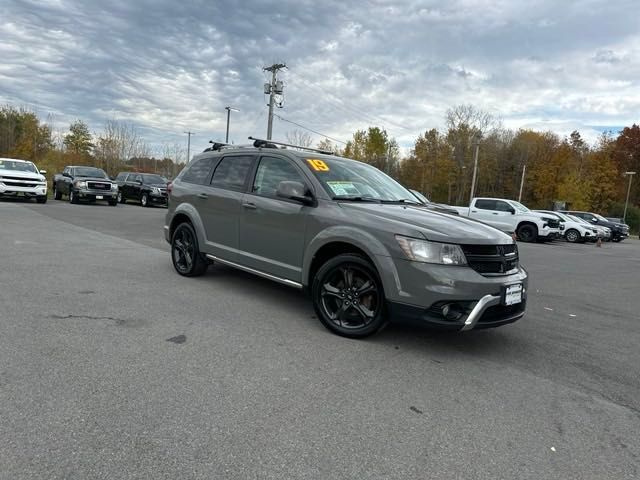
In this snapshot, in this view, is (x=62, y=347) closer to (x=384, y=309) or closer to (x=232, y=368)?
(x=232, y=368)

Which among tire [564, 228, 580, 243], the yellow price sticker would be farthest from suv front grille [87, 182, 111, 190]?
tire [564, 228, 580, 243]

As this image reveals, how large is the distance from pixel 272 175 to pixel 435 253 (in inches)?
91.5

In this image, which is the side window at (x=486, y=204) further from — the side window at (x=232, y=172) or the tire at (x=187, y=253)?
the side window at (x=232, y=172)

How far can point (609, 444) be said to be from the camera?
2.83 metres

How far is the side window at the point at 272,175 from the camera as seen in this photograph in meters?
5.21

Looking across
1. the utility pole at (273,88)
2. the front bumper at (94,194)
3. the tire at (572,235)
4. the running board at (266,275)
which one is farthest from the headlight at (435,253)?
the utility pole at (273,88)

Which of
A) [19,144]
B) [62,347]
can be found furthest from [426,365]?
[19,144]

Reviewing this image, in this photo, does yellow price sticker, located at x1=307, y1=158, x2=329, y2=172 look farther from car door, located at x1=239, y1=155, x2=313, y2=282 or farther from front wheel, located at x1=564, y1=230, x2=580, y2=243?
front wheel, located at x1=564, y1=230, x2=580, y2=243

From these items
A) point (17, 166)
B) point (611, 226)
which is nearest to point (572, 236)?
point (611, 226)

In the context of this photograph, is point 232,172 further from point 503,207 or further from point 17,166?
point 503,207

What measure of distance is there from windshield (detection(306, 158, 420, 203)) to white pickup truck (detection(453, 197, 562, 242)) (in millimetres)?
15549

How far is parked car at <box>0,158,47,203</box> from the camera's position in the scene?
1847cm

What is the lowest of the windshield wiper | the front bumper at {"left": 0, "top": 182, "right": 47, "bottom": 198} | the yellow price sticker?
the front bumper at {"left": 0, "top": 182, "right": 47, "bottom": 198}

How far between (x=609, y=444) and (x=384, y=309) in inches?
75.1
